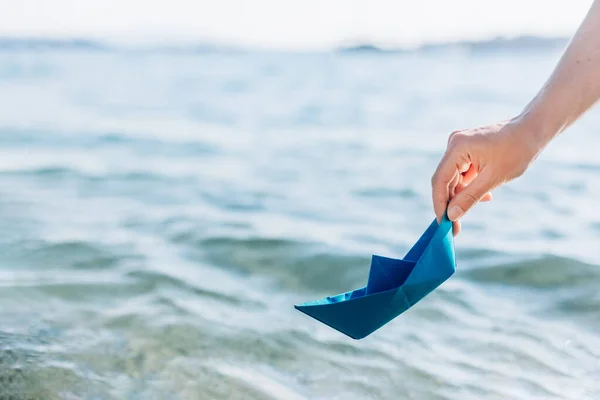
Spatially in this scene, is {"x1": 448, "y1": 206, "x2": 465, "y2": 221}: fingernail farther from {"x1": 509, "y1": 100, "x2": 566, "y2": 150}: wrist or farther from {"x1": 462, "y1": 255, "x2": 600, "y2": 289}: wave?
{"x1": 462, "y1": 255, "x2": 600, "y2": 289}: wave

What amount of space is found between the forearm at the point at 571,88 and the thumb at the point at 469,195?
0.63 feet

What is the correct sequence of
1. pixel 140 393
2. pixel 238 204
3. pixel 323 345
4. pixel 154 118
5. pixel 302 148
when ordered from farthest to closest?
pixel 154 118, pixel 302 148, pixel 238 204, pixel 323 345, pixel 140 393

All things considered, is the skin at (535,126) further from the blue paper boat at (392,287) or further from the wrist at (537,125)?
the blue paper boat at (392,287)

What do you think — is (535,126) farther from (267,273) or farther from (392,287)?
(267,273)

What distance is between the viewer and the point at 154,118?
1516cm

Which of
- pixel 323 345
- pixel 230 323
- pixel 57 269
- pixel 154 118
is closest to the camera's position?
pixel 323 345

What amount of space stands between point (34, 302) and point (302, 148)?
23.3ft

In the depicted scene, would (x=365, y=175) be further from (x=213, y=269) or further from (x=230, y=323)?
(x=230, y=323)

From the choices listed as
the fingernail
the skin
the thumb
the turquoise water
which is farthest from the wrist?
the turquoise water

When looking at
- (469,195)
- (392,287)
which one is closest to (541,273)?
(392,287)

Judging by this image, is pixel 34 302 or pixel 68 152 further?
pixel 68 152

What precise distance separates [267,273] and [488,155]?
3.18 meters

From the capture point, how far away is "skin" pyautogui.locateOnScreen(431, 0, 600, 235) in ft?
7.47

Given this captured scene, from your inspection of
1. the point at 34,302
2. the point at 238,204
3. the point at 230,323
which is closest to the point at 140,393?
the point at 230,323
